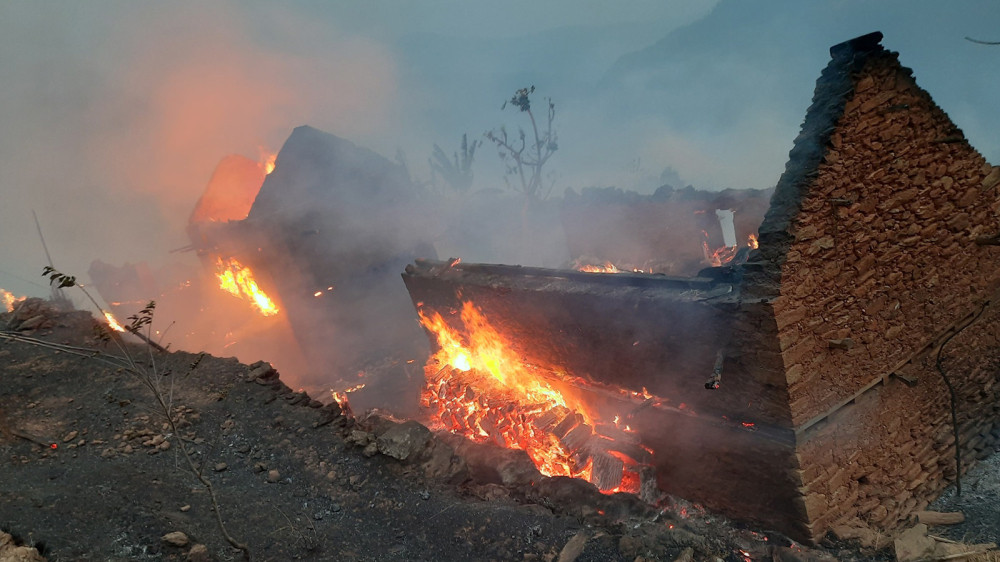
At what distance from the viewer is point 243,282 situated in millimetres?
21172

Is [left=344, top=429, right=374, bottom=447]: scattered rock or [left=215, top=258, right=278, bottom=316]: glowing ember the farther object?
[left=215, top=258, right=278, bottom=316]: glowing ember

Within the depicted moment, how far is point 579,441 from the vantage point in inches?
333

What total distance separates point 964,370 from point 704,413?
398cm

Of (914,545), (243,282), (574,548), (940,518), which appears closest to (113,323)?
(243,282)

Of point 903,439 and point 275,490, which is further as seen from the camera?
point 903,439

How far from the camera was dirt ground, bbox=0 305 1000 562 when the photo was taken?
434 centimetres

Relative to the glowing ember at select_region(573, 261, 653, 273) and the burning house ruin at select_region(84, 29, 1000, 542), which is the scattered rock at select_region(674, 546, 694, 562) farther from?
the glowing ember at select_region(573, 261, 653, 273)

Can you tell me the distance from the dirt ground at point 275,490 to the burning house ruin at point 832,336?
0.81 m

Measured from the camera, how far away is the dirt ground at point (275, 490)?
4344 mm

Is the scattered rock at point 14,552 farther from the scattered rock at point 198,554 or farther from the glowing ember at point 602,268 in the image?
A: the glowing ember at point 602,268

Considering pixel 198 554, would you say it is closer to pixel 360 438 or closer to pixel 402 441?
pixel 360 438

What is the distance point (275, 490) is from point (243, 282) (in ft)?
60.5

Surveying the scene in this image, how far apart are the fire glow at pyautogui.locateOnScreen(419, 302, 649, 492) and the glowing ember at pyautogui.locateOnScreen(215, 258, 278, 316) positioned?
10.8 m

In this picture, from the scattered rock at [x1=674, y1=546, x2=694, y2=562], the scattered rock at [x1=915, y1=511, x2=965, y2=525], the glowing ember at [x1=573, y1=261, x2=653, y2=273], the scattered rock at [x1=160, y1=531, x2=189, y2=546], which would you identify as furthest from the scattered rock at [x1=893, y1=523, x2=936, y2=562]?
the glowing ember at [x1=573, y1=261, x2=653, y2=273]
